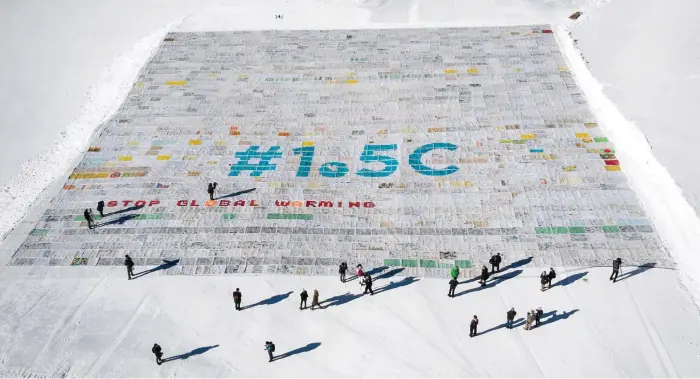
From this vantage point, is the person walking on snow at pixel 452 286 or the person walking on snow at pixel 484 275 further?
the person walking on snow at pixel 484 275

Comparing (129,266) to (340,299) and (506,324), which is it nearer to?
(340,299)

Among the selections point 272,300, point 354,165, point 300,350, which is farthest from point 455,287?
point 354,165

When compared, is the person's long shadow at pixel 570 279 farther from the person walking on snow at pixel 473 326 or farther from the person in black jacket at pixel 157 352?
the person in black jacket at pixel 157 352

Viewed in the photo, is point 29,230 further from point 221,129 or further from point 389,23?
point 389,23

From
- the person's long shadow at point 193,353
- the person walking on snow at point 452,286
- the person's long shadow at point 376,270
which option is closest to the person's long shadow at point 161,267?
the person's long shadow at point 193,353

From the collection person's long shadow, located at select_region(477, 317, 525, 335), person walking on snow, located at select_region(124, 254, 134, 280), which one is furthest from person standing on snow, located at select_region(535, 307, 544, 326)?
person walking on snow, located at select_region(124, 254, 134, 280)

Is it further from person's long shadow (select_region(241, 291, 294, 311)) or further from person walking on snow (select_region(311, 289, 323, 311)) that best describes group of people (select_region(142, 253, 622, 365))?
person's long shadow (select_region(241, 291, 294, 311))
